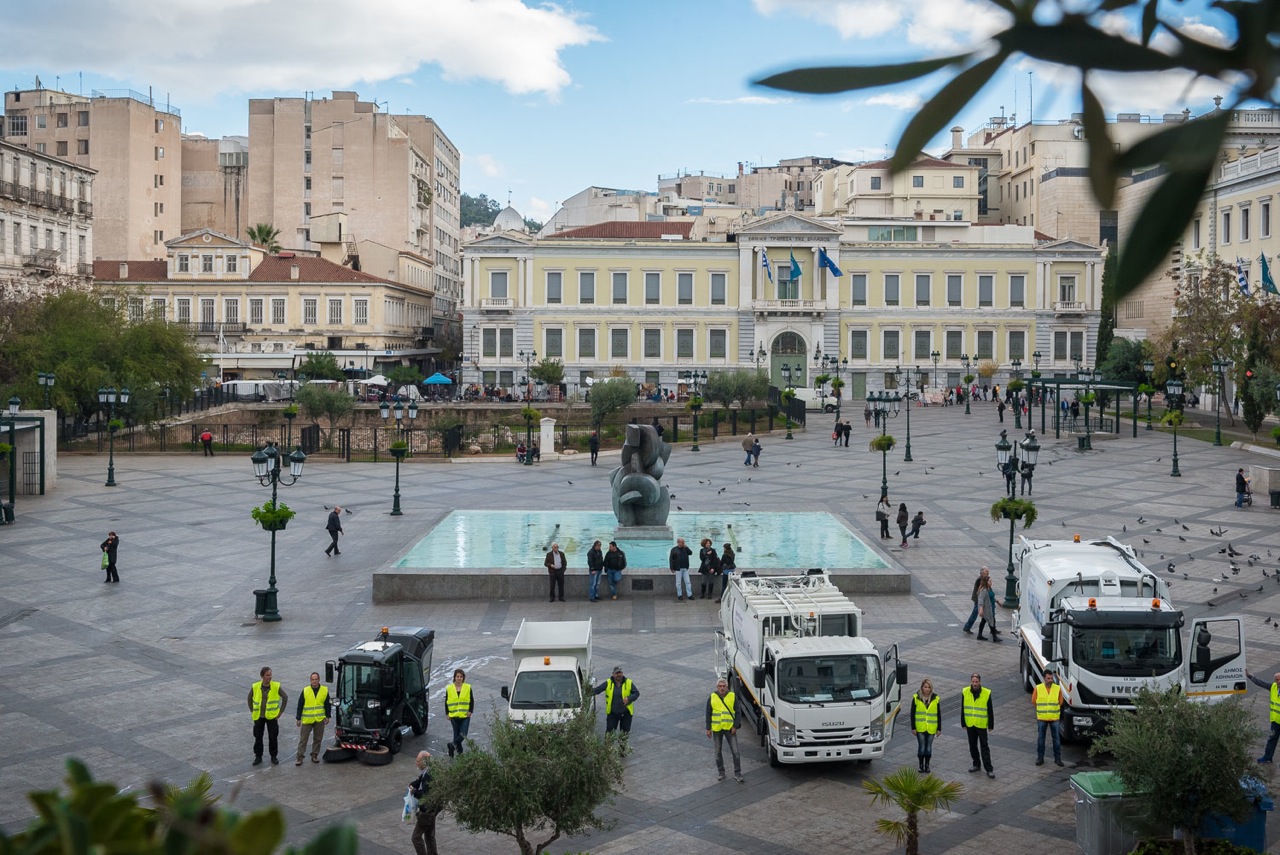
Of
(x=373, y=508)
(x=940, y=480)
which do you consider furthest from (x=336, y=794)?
(x=940, y=480)

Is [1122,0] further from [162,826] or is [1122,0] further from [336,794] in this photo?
[336,794]

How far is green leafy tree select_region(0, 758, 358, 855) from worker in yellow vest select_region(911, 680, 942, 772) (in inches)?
490

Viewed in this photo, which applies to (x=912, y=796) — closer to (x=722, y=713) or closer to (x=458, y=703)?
(x=722, y=713)

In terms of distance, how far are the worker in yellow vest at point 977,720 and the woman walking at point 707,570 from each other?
337 inches

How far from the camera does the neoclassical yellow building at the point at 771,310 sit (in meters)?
72.9

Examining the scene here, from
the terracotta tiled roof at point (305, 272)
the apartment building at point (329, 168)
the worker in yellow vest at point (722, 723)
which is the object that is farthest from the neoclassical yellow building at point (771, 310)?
the worker in yellow vest at point (722, 723)

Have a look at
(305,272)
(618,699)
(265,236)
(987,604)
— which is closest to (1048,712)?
(618,699)

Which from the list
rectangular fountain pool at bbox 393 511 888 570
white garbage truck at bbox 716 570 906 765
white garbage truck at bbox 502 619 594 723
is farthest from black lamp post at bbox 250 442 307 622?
white garbage truck at bbox 716 570 906 765

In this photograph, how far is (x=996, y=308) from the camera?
73.6m

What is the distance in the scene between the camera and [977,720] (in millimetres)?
13664

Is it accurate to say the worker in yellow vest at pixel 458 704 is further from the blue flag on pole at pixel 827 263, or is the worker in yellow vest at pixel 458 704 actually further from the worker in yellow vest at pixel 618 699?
the blue flag on pole at pixel 827 263

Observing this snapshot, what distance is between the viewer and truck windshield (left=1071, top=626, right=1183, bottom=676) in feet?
47.5

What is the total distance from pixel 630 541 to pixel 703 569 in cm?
398

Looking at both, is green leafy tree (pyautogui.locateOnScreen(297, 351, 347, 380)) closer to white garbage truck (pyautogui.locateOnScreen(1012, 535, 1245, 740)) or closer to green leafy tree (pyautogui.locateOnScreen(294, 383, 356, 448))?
green leafy tree (pyautogui.locateOnScreen(294, 383, 356, 448))
